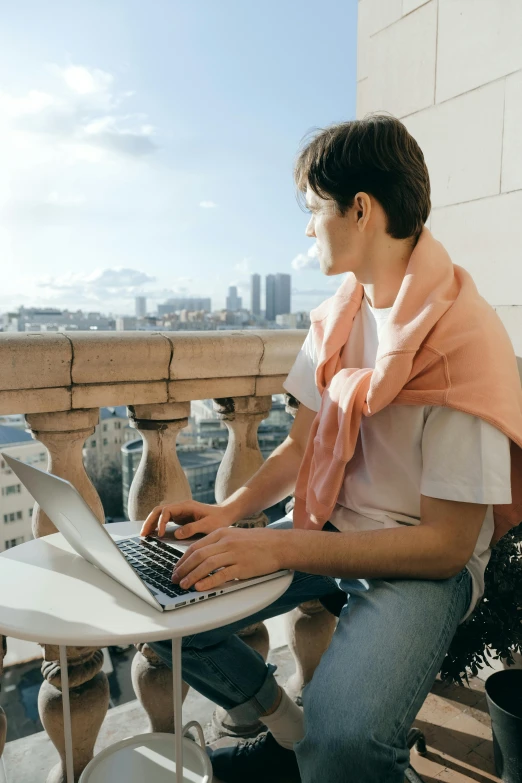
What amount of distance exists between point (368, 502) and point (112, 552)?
72cm

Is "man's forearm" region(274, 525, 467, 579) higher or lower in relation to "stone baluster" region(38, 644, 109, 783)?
higher

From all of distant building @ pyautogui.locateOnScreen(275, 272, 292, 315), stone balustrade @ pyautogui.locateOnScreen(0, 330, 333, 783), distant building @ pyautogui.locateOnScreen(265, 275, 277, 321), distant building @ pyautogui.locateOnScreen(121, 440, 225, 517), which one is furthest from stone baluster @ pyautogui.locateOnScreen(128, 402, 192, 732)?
distant building @ pyautogui.locateOnScreen(275, 272, 292, 315)

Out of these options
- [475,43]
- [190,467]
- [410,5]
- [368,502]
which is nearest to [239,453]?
[368,502]

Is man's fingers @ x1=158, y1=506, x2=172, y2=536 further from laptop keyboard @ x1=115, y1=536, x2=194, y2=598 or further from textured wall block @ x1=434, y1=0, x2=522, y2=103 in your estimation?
textured wall block @ x1=434, y1=0, x2=522, y2=103

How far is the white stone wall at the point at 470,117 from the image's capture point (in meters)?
2.07

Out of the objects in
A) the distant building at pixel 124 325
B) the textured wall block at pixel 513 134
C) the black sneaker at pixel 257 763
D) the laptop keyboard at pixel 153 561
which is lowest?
the black sneaker at pixel 257 763

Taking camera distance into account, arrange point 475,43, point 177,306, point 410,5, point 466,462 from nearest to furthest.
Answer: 1. point 466,462
2. point 475,43
3. point 410,5
4. point 177,306

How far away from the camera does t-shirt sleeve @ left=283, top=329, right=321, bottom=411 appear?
1.82 metres

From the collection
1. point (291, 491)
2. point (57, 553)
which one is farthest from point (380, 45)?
point (57, 553)

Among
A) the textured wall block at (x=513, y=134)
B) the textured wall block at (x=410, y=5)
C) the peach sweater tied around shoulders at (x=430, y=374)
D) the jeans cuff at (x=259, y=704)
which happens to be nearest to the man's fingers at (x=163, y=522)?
the peach sweater tied around shoulders at (x=430, y=374)

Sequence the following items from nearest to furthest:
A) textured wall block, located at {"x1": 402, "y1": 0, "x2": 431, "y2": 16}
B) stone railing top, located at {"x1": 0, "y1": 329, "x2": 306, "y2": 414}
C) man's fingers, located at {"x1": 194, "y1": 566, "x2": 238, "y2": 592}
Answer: man's fingers, located at {"x1": 194, "y1": 566, "x2": 238, "y2": 592} → stone railing top, located at {"x1": 0, "y1": 329, "x2": 306, "y2": 414} → textured wall block, located at {"x1": 402, "y1": 0, "x2": 431, "y2": 16}

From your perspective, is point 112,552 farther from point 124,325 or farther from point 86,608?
point 124,325

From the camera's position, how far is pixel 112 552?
1.08 m

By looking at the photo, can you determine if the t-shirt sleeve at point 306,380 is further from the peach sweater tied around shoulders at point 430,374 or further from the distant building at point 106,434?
the distant building at point 106,434
